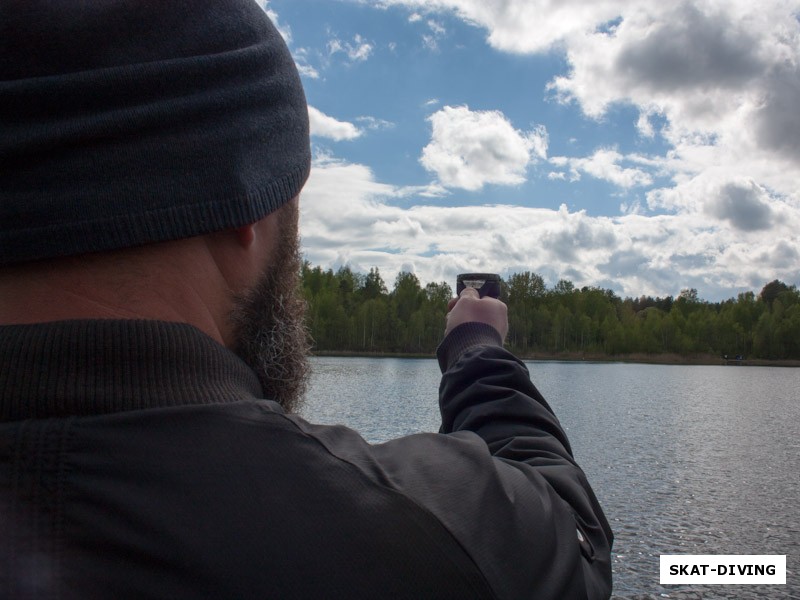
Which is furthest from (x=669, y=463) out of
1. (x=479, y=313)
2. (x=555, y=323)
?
(x=555, y=323)

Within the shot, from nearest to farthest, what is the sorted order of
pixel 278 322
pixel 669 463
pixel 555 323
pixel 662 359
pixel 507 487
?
pixel 507 487, pixel 278 322, pixel 669 463, pixel 555 323, pixel 662 359

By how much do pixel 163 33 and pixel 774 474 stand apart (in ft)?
43.6

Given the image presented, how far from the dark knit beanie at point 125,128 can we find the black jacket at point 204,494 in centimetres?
14

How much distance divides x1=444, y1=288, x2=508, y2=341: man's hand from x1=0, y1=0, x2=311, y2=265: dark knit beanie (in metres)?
0.68

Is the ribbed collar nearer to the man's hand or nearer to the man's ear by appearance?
the man's ear

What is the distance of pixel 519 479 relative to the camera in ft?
3.50

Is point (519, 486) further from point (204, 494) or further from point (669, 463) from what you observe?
point (669, 463)

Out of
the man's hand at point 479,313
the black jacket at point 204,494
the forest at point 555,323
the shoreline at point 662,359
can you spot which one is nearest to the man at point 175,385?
the black jacket at point 204,494

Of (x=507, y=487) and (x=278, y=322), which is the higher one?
(x=278, y=322)

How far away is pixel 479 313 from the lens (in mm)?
1594

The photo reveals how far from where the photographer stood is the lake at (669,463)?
7555mm

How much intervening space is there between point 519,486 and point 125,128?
76 cm

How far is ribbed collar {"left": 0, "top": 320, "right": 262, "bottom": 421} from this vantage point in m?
0.84

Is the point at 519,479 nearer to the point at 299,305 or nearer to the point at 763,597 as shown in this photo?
the point at 299,305
